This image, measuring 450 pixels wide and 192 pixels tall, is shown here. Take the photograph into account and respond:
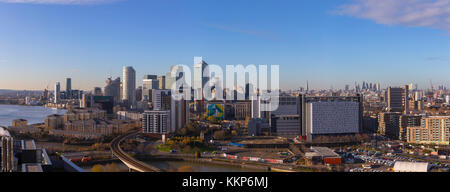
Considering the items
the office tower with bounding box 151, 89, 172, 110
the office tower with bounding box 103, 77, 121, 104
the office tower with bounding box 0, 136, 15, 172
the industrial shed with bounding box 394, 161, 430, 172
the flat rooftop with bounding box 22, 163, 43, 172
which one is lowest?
the industrial shed with bounding box 394, 161, 430, 172

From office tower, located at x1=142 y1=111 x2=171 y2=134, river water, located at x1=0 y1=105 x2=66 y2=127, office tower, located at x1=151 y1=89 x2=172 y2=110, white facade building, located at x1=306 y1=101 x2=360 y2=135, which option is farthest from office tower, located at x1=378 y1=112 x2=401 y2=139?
river water, located at x1=0 y1=105 x2=66 y2=127

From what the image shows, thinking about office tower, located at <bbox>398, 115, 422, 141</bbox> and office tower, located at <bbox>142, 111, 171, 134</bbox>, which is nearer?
office tower, located at <bbox>398, 115, 422, 141</bbox>

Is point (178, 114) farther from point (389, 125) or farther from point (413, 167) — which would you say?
point (413, 167)

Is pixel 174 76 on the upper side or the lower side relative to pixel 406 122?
upper

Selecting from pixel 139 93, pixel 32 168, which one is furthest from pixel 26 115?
pixel 32 168

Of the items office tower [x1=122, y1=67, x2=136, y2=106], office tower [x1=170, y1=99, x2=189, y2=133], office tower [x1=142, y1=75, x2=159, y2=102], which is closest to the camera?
office tower [x1=170, y1=99, x2=189, y2=133]

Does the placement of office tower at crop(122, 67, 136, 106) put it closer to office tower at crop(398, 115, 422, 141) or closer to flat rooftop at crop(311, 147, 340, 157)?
office tower at crop(398, 115, 422, 141)
